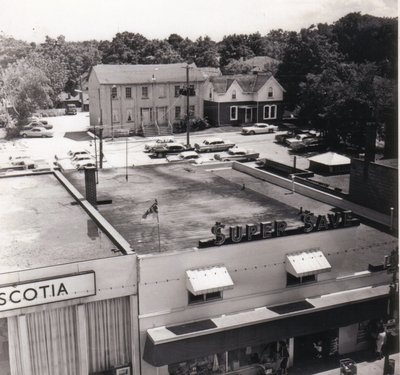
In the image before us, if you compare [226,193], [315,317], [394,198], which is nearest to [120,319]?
[315,317]

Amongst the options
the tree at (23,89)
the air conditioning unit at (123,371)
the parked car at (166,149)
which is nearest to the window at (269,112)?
the parked car at (166,149)

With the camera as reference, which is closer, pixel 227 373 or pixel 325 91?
pixel 227 373

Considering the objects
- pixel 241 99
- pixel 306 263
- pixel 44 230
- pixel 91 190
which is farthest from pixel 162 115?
pixel 306 263

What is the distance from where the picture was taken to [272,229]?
25672mm

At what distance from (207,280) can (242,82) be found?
65198 millimetres

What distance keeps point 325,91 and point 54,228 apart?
53596 millimetres

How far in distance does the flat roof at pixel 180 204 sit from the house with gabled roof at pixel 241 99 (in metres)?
43.6

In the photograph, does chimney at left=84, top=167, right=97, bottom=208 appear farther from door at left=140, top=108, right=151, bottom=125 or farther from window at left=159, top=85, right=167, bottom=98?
window at left=159, top=85, right=167, bottom=98

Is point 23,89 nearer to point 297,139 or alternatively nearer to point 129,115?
point 129,115

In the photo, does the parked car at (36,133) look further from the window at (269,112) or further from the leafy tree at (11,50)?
the window at (269,112)

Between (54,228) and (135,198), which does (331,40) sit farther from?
(54,228)

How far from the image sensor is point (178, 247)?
2616 centimetres

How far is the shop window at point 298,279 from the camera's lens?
87.2 feet

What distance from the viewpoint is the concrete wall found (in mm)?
36219
